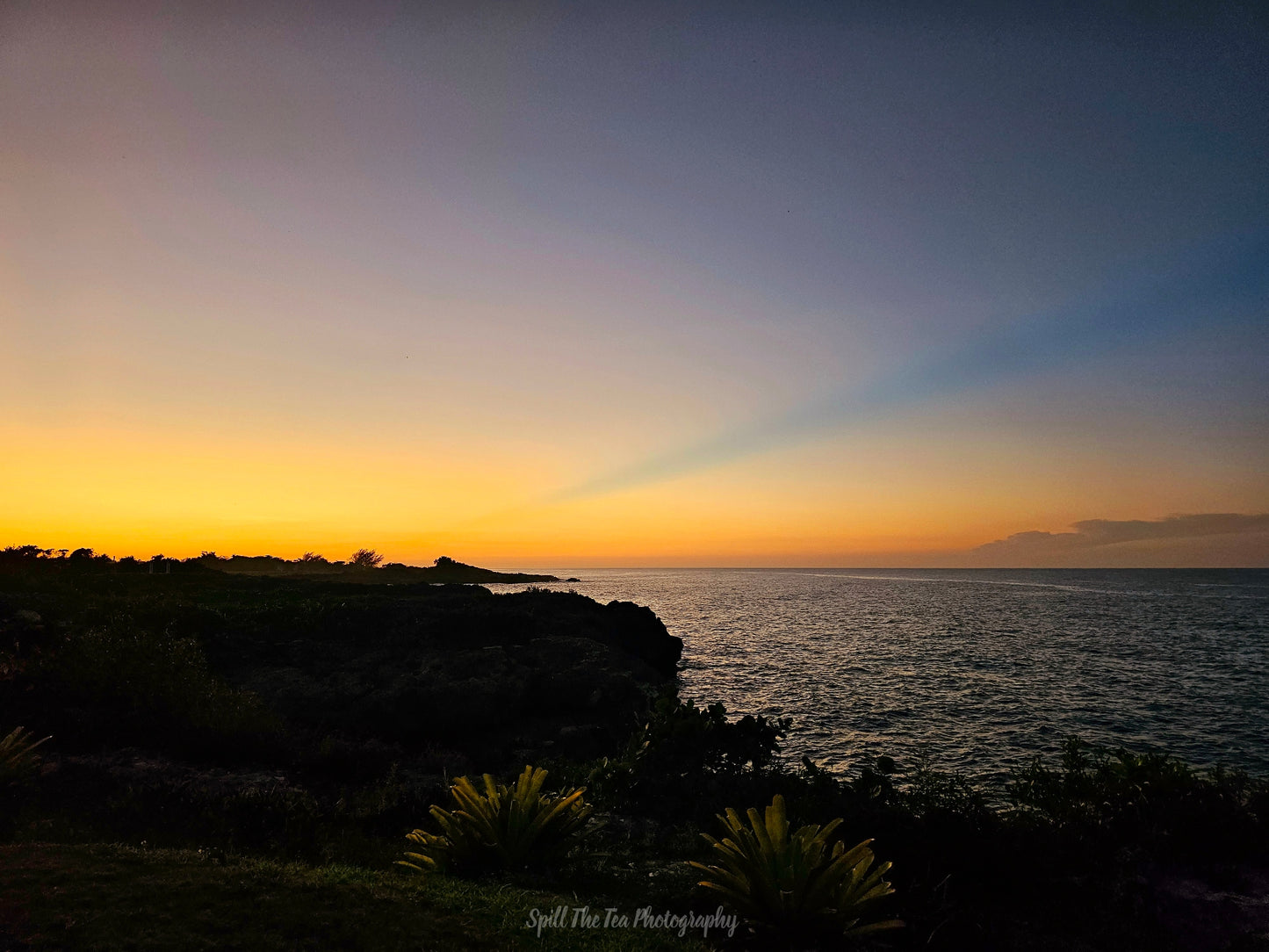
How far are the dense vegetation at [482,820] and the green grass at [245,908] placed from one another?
32 millimetres

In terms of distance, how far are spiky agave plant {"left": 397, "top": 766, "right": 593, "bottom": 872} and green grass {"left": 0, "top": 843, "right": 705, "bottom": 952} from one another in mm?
751

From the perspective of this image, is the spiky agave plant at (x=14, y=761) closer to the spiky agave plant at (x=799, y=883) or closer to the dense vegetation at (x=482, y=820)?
the dense vegetation at (x=482, y=820)

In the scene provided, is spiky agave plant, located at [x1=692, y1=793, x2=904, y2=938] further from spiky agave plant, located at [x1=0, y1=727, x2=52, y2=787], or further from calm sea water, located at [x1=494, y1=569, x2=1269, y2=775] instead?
calm sea water, located at [x1=494, y1=569, x2=1269, y2=775]

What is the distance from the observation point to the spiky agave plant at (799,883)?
604 centimetres

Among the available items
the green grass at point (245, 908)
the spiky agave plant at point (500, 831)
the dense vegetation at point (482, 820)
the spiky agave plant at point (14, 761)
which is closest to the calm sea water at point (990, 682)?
the dense vegetation at point (482, 820)

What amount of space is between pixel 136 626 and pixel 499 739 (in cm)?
1185

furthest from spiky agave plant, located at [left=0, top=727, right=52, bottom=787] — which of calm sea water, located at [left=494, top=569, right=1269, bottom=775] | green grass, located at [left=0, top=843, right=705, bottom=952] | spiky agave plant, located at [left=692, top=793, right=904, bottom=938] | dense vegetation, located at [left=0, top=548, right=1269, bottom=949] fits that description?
calm sea water, located at [left=494, top=569, right=1269, bottom=775]

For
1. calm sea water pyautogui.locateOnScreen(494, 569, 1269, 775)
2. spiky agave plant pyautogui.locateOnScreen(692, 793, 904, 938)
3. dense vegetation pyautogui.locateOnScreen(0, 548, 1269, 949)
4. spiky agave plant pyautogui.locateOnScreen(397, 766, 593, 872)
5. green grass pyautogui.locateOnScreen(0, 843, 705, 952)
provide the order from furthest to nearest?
calm sea water pyautogui.locateOnScreen(494, 569, 1269, 775) → spiky agave plant pyautogui.locateOnScreen(397, 766, 593, 872) → spiky agave plant pyautogui.locateOnScreen(692, 793, 904, 938) → dense vegetation pyautogui.locateOnScreen(0, 548, 1269, 949) → green grass pyautogui.locateOnScreen(0, 843, 705, 952)

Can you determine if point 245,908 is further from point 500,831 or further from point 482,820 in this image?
point 500,831

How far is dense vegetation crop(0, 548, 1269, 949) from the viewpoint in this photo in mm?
5805

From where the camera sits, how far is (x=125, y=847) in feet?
22.5

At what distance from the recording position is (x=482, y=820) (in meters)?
7.61

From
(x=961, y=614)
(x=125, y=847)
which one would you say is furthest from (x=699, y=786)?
(x=961, y=614)

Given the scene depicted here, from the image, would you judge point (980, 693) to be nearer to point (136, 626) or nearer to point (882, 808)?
point (882, 808)
